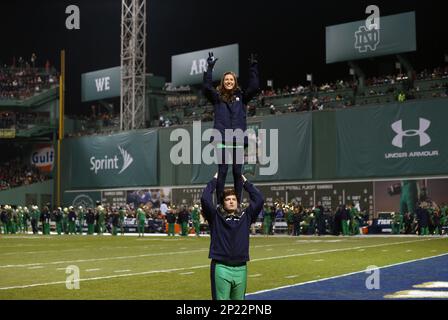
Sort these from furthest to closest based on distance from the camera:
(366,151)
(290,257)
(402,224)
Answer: (366,151), (402,224), (290,257)

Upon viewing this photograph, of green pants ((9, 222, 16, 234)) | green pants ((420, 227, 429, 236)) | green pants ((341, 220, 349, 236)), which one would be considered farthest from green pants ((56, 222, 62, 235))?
green pants ((420, 227, 429, 236))

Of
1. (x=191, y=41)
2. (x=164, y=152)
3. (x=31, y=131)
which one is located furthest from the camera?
(x=191, y=41)

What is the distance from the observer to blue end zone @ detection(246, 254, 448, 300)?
33.7 feet

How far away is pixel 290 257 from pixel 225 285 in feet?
39.3

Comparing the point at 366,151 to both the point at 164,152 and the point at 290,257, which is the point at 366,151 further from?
the point at 290,257

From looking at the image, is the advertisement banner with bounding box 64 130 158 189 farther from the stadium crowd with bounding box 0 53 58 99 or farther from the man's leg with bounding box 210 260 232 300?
the man's leg with bounding box 210 260 232 300

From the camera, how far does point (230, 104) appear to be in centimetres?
921

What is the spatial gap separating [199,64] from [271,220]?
1984 centimetres

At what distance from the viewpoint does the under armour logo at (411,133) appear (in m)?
37.3

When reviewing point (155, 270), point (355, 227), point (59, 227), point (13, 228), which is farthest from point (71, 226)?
point (155, 270)

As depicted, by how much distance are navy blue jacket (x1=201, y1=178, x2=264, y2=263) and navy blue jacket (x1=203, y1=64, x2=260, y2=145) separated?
86.6 inches

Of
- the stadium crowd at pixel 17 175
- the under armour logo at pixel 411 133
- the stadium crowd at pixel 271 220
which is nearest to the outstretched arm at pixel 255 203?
the stadium crowd at pixel 271 220

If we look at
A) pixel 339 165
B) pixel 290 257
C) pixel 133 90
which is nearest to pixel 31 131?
pixel 133 90

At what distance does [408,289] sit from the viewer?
1098 cm
